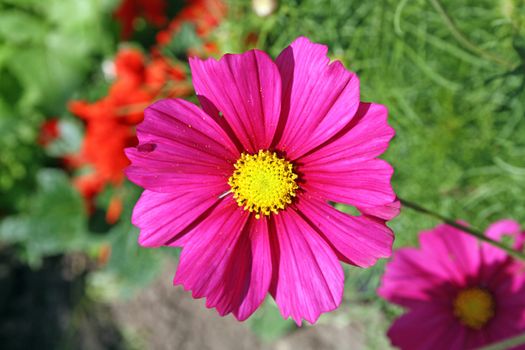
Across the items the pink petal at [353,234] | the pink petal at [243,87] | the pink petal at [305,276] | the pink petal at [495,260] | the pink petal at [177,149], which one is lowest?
the pink petal at [495,260]

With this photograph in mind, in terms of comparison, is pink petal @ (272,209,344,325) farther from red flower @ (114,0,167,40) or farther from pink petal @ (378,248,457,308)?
red flower @ (114,0,167,40)

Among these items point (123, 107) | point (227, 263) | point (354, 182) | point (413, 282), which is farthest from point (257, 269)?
point (123, 107)

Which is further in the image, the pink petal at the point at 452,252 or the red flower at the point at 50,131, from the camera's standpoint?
the red flower at the point at 50,131

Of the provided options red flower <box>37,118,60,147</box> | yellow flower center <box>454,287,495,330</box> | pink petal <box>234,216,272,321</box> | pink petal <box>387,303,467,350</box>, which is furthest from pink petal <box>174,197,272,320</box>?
red flower <box>37,118,60,147</box>

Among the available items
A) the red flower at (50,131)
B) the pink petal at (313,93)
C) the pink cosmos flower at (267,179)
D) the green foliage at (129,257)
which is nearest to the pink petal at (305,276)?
the pink cosmos flower at (267,179)

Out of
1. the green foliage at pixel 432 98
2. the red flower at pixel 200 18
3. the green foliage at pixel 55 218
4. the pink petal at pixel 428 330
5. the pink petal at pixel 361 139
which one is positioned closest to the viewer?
the pink petal at pixel 361 139

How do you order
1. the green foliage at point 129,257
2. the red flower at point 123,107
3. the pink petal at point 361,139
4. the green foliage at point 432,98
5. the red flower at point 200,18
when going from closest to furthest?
the pink petal at point 361,139 → the green foliage at point 432,98 → the red flower at point 123,107 → the red flower at point 200,18 → the green foliage at point 129,257

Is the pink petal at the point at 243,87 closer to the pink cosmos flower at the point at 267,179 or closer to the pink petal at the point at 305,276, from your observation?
the pink cosmos flower at the point at 267,179
